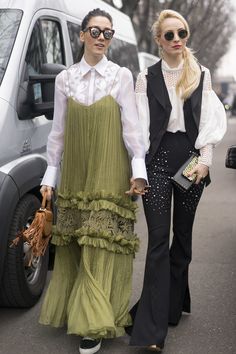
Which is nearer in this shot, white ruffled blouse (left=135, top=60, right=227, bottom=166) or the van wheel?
white ruffled blouse (left=135, top=60, right=227, bottom=166)

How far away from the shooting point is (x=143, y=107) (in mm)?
3324

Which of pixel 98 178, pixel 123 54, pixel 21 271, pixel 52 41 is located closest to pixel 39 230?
pixel 98 178

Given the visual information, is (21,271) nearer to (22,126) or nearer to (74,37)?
(22,126)

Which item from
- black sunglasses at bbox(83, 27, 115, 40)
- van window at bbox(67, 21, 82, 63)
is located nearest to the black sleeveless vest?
black sunglasses at bbox(83, 27, 115, 40)

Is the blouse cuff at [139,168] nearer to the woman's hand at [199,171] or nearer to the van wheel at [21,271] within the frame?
the woman's hand at [199,171]

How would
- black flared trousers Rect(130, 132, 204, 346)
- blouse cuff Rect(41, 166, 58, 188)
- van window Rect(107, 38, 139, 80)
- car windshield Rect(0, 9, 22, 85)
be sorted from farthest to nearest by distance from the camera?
van window Rect(107, 38, 139, 80)
car windshield Rect(0, 9, 22, 85)
blouse cuff Rect(41, 166, 58, 188)
black flared trousers Rect(130, 132, 204, 346)

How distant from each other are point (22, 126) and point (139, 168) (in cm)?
117

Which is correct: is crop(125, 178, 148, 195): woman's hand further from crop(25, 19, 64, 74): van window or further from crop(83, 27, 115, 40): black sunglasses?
crop(25, 19, 64, 74): van window

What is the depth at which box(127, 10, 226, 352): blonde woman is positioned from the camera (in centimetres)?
327

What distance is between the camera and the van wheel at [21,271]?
3.78 m

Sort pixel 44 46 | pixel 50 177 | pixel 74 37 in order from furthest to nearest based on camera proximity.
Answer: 1. pixel 74 37
2. pixel 44 46
3. pixel 50 177

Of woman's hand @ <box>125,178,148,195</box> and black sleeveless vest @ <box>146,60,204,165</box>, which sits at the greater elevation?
black sleeveless vest @ <box>146,60,204,165</box>

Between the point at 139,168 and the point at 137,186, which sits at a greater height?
the point at 139,168

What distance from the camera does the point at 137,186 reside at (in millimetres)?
3254
